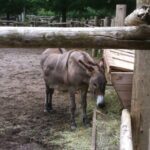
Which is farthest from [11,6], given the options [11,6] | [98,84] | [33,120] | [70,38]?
[70,38]

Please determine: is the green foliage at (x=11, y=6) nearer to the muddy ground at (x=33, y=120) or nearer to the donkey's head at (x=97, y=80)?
the muddy ground at (x=33, y=120)

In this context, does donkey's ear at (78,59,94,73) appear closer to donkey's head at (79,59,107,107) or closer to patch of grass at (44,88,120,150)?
donkey's head at (79,59,107,107)

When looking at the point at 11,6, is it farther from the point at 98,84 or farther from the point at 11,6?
the point at 98,84

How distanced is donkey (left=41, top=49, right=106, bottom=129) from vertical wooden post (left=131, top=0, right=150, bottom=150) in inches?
133

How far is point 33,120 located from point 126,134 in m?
4.73

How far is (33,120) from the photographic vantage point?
7.50 meters

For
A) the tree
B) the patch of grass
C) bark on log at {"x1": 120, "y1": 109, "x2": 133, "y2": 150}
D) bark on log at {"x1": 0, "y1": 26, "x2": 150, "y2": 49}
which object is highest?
bark on log at {"x1": 0, "y1": 26, "x2": 150, "y2": 49}

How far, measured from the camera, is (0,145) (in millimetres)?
6242

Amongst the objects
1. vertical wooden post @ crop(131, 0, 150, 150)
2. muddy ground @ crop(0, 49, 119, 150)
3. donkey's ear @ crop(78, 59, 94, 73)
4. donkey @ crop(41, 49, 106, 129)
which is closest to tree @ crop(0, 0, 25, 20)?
muddy ground @ crop(0, 49, 119, 150)

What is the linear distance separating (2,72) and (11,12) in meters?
23.2

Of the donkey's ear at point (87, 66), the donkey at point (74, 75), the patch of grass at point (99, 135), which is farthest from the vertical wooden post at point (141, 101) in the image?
the donkey's ear at point (87, 66)

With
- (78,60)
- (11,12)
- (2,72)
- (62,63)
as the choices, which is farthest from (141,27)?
(11,12)

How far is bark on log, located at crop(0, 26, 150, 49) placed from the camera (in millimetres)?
2568

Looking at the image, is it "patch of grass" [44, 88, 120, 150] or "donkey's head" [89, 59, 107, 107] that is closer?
"patch of grass" [44, 88, 120, 150]
